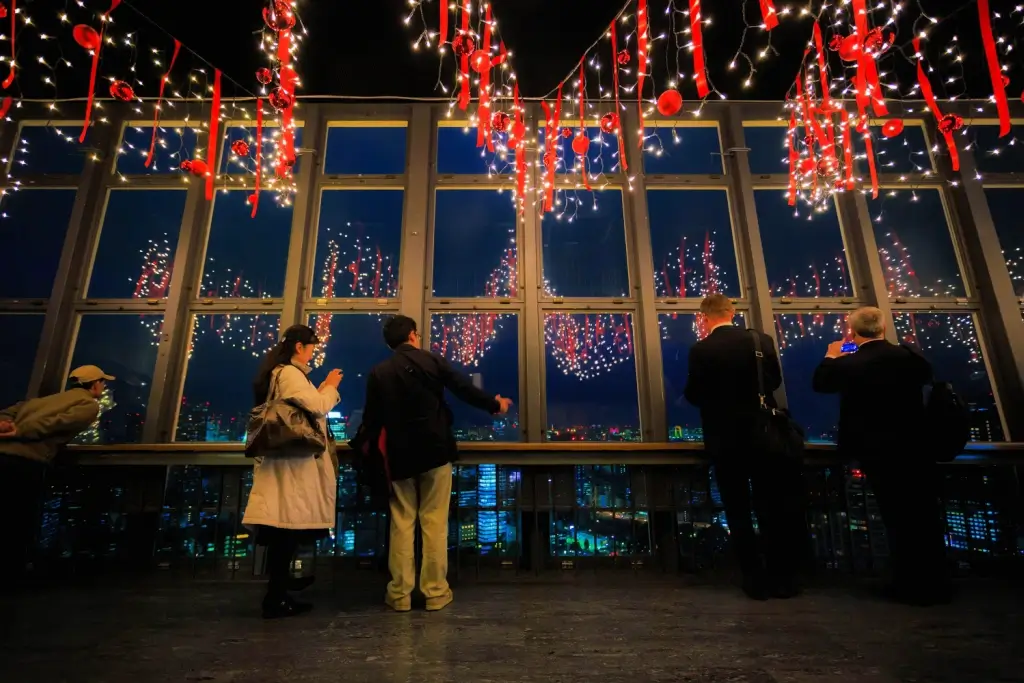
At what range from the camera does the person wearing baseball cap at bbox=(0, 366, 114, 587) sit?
237cm

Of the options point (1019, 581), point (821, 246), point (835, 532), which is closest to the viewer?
point (1019, 581)

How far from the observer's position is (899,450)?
2107 millimetres

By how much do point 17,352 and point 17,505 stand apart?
134 cm

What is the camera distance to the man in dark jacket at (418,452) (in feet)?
6.86

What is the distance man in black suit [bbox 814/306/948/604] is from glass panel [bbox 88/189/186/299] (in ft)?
14.2

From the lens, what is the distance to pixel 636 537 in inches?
111

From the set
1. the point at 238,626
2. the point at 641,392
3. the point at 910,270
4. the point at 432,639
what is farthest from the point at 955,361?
the point at 238,626

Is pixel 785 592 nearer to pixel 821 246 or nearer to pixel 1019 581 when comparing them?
pixel 1019 581

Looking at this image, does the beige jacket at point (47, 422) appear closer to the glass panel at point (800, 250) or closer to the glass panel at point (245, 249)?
the glass panel at point (245, 249)

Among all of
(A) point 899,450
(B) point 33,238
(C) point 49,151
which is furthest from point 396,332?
(C) point 49,151

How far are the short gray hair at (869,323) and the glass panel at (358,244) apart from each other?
9.08 feet

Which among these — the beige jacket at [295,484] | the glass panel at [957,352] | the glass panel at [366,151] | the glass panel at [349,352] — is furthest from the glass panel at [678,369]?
the glass panel at [366,151]

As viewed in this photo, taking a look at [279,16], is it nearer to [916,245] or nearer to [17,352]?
[17,352]

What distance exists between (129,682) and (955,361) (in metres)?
4.80
